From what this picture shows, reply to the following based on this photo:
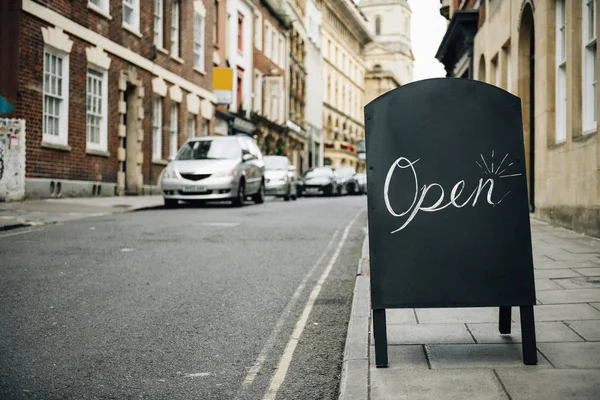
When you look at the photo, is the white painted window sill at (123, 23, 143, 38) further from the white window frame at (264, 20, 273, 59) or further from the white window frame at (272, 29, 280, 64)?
the white window frame at (272, 29, 280, 64)

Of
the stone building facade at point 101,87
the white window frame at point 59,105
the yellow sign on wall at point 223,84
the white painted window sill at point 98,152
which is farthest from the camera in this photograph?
the yellow sign on wall at point 223,84

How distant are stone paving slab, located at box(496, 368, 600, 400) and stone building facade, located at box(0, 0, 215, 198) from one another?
14592 millimetres

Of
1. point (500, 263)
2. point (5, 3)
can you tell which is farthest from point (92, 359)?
point (5, 3)

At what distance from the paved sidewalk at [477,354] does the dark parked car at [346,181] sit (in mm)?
28662

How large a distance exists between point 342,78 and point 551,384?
231 feet

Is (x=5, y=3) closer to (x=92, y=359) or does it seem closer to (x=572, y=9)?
(x=572, y=9)

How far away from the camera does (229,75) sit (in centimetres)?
3234

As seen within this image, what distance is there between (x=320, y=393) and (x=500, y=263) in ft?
3.73

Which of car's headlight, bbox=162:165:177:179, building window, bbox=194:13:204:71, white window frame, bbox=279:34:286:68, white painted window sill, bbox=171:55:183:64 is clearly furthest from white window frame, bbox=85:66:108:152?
white window frame, bbox=279:34:286:68

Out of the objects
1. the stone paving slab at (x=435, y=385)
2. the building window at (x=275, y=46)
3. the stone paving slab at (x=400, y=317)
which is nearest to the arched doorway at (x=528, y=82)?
the stone paving slab at (x=400, y=317)

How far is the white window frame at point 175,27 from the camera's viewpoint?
2678 centimetres

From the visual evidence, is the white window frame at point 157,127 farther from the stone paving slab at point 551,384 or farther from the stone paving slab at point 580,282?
the stone paving slab at point 551,384

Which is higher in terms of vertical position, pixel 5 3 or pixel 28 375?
pixel 5 3

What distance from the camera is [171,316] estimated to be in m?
5.44
